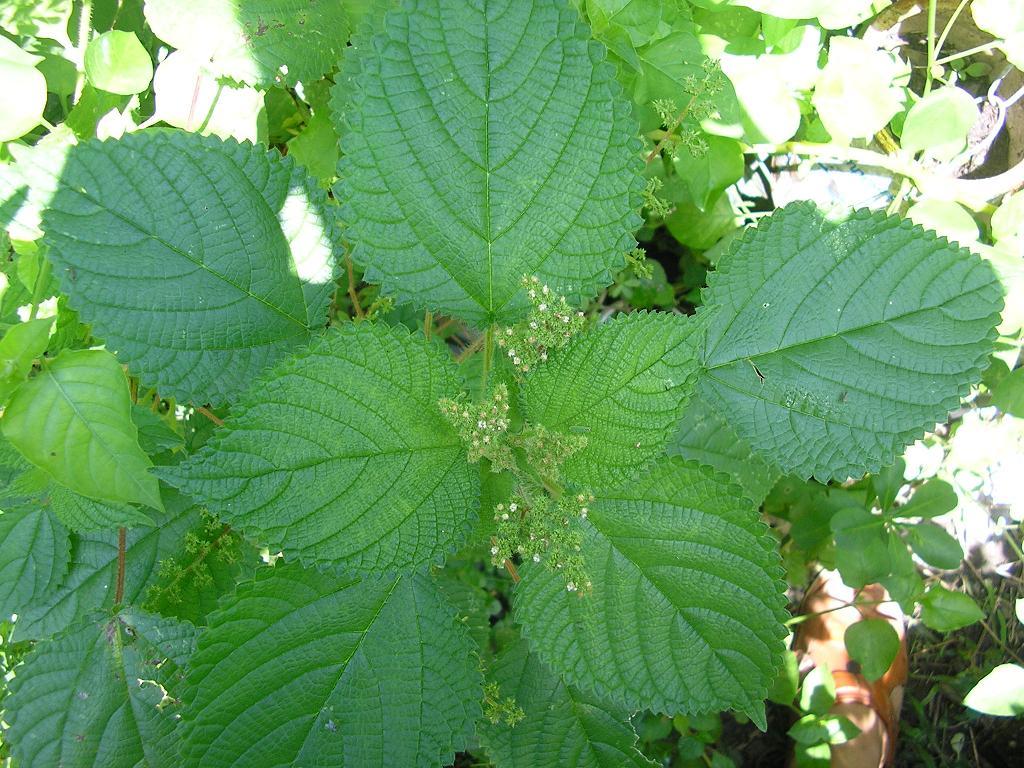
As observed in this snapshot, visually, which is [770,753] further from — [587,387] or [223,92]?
[223,92]

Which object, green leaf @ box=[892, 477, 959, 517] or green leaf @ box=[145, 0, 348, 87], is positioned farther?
green leaf @ box=[892, 477, 959, 517]

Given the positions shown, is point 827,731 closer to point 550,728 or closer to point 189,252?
point 550,728

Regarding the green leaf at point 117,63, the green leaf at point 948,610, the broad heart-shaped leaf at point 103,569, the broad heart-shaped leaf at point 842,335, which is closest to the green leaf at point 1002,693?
the green leaf at point 948,610

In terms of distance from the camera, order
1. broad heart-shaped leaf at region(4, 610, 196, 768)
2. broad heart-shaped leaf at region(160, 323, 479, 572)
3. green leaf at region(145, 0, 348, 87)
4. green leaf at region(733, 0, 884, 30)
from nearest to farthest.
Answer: broad heart-shaped leaf at region(160, 323, 479, 572)
broad heart-shaped leaf at region(4, 610, 196, 768)
green leaf at region(145, 0, 348, 87)
green leaf at region(733, 0, 884, 30)

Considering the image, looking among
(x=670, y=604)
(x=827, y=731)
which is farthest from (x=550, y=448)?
(x=827, y=731)

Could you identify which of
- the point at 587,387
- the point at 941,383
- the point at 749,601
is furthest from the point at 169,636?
the point at 941,383

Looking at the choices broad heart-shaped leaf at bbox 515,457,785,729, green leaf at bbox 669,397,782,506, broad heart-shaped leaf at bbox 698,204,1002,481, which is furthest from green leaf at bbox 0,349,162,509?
green leaf at bbox 669,397,782,506

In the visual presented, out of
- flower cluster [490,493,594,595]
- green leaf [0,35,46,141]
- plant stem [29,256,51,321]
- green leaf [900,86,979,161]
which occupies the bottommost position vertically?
flower cluster [490,493,594,595]

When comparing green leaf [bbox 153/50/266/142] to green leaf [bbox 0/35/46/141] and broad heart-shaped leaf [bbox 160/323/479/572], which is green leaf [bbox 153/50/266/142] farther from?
broad heart-shaped leaf [bbox 160/323/479/572]
